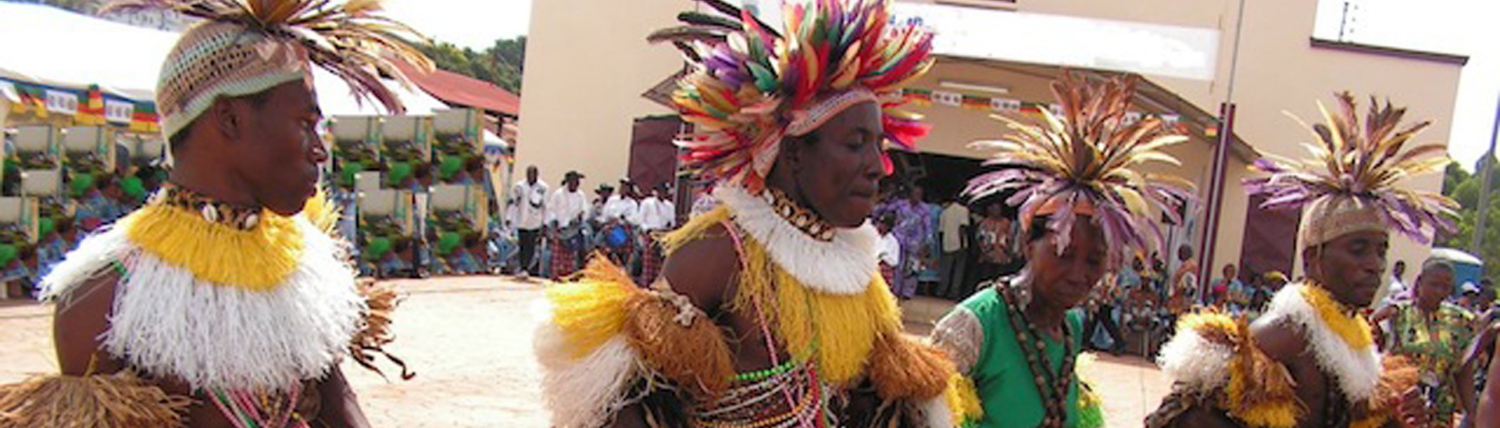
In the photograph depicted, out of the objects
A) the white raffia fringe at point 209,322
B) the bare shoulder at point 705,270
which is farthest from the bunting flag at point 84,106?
the bare shoulder at point 705,270

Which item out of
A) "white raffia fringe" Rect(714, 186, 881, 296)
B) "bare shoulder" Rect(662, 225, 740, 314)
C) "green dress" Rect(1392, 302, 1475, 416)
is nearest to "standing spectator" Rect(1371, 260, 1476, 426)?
"green dress" Rect(1392, 302, 1475, 416)

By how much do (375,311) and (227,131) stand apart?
623 millimetres

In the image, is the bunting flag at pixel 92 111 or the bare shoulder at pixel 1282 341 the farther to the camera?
the bunting flag at pixel 92 111

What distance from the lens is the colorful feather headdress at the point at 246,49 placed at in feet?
8.19

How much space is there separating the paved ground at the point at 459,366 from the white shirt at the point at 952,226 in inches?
140

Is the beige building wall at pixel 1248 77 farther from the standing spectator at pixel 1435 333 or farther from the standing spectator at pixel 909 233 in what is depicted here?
the standing spectator at pixel 1435 333

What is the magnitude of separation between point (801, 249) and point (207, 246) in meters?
1.33

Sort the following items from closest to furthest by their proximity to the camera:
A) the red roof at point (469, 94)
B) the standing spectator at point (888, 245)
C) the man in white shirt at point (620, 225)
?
the standing spectator at point (888, 245), the man in white shirt at point (620, 225), the red roof at point (469, 94)

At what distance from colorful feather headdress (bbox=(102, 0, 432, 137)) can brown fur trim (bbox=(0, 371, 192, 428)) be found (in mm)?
529

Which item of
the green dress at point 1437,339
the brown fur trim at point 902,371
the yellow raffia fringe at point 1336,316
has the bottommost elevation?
the green dress at point 1437,339

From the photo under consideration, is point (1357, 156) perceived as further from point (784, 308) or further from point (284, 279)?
point (284, 279)

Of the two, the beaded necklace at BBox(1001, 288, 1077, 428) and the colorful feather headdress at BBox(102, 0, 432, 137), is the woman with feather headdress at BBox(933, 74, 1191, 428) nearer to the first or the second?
the beaded necklace at BBox(1001, 288, 1077, 428)

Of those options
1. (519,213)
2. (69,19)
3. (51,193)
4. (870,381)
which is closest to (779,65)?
(870,381)

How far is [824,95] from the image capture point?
3008 mm
